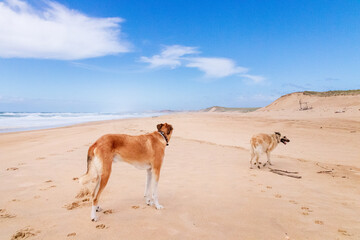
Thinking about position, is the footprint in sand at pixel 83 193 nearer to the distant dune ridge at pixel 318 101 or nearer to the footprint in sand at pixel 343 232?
the footprint in sand at pixel 343 232

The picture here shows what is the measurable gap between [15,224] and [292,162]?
9237 mm

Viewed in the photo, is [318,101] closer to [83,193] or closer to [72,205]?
[83,193]

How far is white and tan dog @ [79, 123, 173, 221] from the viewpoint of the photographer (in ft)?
11.6

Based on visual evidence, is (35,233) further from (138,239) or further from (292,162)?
(292,162)

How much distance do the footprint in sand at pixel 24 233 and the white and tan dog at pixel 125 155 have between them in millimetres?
801

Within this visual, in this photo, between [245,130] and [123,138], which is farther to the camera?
[245,130]

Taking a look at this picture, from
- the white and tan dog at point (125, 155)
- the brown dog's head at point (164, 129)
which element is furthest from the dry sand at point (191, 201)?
the brown dog's head at point (164, 129)

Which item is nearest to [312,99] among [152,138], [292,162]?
[292,162]

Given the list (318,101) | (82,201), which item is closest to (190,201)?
(82,201)

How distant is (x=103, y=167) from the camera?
353 centimetres

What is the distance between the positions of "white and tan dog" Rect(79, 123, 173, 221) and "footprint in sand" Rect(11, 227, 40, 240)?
80 cm

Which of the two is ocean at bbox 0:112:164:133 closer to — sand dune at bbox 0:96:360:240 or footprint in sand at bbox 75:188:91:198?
sand dune at bbox 0:96:360:240

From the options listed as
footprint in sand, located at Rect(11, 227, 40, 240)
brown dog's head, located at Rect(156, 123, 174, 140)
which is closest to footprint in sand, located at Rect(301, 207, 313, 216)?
brown dog's head, located at Rect(156, 123, 174, 140)

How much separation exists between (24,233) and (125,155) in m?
1.78
